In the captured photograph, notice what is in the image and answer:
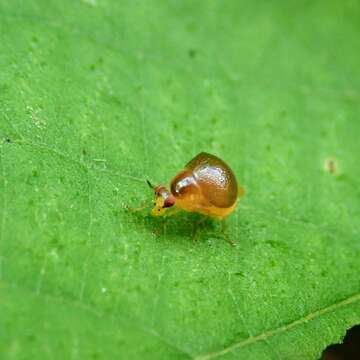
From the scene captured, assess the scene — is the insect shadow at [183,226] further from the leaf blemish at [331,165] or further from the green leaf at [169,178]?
the leaf blemish at [331,165]

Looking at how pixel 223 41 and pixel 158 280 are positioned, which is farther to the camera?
pixel 223 41

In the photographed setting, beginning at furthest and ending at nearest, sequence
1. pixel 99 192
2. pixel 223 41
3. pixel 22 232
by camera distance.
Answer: pixel 223 41 < pixel 99 192 < pixel 22 232

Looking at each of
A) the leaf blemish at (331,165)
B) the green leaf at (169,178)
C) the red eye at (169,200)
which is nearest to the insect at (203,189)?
the red eye at (169,200)

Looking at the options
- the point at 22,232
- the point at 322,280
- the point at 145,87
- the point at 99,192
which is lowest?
the point at 322,280

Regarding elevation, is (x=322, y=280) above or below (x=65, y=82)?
below

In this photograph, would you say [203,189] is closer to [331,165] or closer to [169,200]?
[169,200]

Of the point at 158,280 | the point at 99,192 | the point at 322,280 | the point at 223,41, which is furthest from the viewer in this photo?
the point at 223,41

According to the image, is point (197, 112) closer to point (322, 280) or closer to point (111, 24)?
point (111, 24)

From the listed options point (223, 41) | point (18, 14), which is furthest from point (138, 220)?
point (223, 41)
